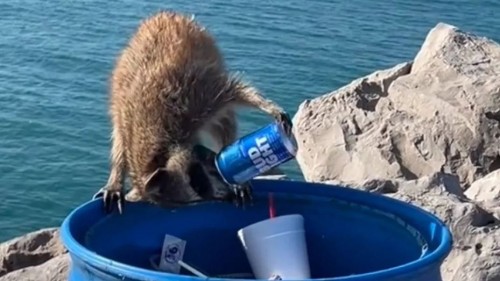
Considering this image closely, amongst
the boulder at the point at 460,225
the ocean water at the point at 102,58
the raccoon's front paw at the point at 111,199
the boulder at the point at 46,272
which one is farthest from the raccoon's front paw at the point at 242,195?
the ocean water at the point at 102,58

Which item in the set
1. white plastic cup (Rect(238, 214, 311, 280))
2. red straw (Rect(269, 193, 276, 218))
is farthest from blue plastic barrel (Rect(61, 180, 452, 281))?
white plastic cup (Rect(238, 214, 311, 280))

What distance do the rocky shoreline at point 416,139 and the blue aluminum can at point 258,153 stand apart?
4.69 feet

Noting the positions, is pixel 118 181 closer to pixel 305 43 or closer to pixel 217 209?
pixel 217 209

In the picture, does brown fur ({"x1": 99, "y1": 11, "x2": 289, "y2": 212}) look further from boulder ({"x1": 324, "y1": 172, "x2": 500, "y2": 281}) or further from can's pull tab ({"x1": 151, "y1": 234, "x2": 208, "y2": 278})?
boulder ({"x1": 324, "y1": 172, "x2": 500, "y2": 281})

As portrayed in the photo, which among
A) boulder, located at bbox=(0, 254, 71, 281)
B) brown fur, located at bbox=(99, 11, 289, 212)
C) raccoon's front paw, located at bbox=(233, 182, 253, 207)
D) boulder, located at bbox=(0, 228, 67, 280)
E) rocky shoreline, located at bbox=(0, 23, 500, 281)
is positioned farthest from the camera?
boulder, located at bbox=(0, 228, 67, 280)

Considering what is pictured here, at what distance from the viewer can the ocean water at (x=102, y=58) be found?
29.7ft

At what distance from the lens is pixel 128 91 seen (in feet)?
14.8

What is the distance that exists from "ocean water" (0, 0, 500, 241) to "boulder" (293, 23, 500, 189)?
4.47 ft

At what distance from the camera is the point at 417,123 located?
6.79m

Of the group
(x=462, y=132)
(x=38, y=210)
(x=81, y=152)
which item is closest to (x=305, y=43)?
(x=81, y=152)

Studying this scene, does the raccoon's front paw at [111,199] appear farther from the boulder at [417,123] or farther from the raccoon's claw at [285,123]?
the boulder at [417,123]

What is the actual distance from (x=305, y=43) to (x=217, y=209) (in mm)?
9624

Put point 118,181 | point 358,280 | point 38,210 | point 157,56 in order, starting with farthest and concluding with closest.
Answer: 1. point 38,210
2. point 157,56
3. point 118,181
4. point 358,280

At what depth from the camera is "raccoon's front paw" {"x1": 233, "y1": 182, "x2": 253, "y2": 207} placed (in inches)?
143
